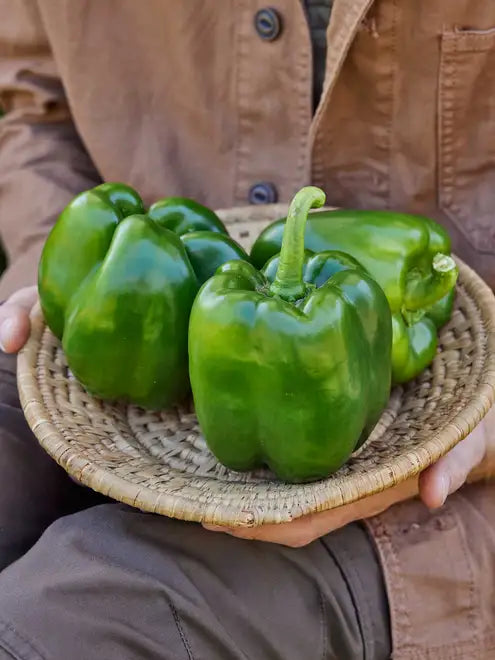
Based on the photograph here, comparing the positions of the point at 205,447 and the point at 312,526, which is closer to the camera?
the point at 312,526

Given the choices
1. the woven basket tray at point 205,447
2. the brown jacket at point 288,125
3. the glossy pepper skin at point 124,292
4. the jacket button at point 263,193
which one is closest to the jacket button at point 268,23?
the brown jacket at point 288,125

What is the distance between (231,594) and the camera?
103 centimetres

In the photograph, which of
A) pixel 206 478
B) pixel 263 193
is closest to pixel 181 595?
pixel 206 478

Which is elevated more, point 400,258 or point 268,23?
point 268,23

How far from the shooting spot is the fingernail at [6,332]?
4.17ft

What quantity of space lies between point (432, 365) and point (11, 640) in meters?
0.69

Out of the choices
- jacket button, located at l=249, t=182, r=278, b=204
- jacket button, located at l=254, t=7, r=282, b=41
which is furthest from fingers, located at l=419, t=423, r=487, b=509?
jacket button, located at l=254, t=7, r=282, b=41

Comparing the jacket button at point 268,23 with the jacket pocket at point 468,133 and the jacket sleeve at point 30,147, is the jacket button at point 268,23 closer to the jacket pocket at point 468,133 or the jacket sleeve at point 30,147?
the jacket pocket at point 468,133

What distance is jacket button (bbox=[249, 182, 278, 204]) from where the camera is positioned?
4.84 feet

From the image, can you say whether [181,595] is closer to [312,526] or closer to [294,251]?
[312,526]

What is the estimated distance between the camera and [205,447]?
119 cm

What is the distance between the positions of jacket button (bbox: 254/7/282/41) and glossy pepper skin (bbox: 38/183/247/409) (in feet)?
1.18

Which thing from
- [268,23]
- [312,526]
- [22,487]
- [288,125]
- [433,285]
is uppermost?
[268,23]

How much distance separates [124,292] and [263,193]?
46 cm
